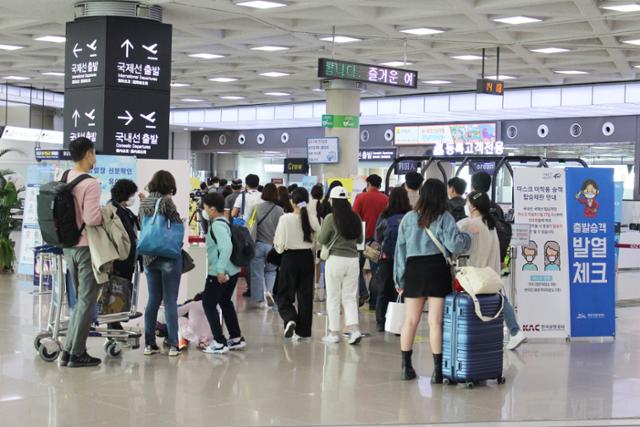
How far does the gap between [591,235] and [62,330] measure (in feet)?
17.6

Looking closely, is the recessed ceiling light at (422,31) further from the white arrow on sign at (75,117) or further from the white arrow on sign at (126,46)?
the white arrow on sign at (75,117)

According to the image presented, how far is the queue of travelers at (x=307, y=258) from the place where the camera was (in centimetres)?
725

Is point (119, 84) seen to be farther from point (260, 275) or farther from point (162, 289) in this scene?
point (162, 289)

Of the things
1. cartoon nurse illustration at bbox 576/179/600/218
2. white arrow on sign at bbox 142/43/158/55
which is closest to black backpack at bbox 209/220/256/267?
cartoon nurse illustration at bbox 576/179/600/218

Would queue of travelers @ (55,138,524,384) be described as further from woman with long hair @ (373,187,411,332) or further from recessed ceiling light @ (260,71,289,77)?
recessed ceiling light @ (260,71,289,77)

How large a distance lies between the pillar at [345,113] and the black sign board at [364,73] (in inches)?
198

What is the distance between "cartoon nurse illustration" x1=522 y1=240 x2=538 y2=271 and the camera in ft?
31.6

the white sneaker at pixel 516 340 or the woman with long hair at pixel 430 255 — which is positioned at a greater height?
the woman with long hair at pixel 430 255

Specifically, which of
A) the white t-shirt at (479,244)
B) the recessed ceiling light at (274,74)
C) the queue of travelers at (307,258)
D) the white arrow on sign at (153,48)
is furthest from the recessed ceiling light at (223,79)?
the white t-shirt at (479,244)

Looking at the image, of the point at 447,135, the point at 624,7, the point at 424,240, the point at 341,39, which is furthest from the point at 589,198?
the point at 447,135

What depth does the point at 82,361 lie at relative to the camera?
7.70 m

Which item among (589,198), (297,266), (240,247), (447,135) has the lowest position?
(297,266)

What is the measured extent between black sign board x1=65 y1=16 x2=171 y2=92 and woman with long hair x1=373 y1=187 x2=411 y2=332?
509 centimetres

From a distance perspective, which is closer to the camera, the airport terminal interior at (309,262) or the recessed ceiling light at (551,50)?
the airport terminal interior at (309,262)
